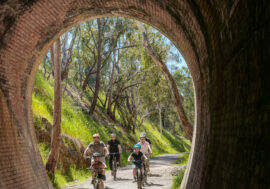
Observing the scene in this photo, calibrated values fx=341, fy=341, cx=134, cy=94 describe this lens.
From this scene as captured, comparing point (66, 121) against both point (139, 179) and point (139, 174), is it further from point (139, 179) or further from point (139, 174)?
point (139, 179)

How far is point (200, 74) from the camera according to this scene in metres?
6.52

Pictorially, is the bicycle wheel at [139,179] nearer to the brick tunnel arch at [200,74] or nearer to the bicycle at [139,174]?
the bicycle at [139,174]

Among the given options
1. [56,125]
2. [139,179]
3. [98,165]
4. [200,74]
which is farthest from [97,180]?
[200,74]

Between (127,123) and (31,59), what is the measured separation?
2693cm

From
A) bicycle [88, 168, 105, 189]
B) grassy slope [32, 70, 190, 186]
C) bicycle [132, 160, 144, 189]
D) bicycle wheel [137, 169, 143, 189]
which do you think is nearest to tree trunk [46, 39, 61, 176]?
grassy slope [32, 70, 190, 186]

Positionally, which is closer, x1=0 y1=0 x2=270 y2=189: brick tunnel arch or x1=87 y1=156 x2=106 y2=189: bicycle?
x1=0 y1=0 x2=270 y2=189: brick tunnel arch

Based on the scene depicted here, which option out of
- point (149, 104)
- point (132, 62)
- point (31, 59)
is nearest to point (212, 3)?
point (31, 59)

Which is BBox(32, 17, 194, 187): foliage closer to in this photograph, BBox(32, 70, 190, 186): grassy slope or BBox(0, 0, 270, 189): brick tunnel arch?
BBox(32, 70, 190, 186): grassy slope

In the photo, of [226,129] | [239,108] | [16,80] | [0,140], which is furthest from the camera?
[16,80]

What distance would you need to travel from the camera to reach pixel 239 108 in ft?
9.55

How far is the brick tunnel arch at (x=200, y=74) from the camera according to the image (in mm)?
2471

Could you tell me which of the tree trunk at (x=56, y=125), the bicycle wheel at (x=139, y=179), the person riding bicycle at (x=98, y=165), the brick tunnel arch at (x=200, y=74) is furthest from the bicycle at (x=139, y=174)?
the tree trunk at (x=56, y=125)

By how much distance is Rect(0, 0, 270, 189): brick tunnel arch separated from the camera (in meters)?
2.47

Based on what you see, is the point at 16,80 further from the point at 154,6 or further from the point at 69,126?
the point at 69,126
